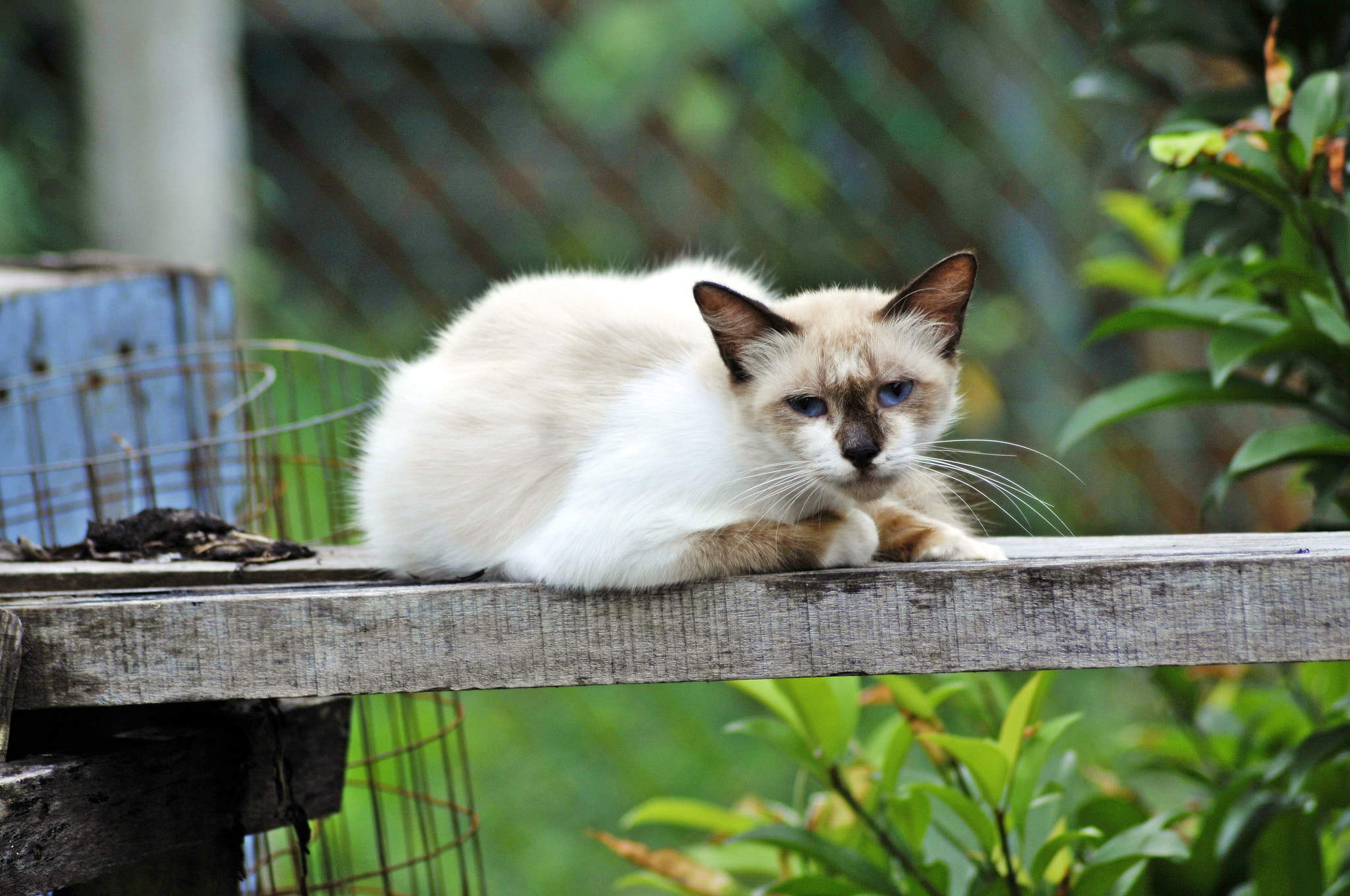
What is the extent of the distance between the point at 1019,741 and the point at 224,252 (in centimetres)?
233

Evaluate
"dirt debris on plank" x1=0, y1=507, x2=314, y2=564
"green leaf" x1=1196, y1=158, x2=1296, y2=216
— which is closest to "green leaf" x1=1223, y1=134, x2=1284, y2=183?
"green leaf" x1=1196, y1=158, x2=1296, y2=216

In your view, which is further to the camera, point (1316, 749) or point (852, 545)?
point (1316, 749)

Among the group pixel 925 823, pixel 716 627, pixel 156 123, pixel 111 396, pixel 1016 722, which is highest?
pixel 156 123

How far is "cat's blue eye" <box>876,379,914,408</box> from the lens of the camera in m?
1.12

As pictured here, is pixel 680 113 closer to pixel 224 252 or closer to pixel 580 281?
pixel 224 252

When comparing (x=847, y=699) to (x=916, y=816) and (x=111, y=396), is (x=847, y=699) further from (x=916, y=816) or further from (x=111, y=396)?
(x=111, y=396)

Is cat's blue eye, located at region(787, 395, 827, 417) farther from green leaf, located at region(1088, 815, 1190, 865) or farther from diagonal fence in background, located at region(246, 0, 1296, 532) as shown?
diagonal fence in background, located at region(246, 0, 1296, 532)

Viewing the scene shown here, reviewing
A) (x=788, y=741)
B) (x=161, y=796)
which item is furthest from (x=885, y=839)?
(x=161, y=796)

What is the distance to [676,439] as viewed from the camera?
3.82 ft

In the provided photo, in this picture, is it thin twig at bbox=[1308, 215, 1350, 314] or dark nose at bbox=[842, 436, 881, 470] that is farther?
thin twig at bbox=[1308, 215, 1350, 314]

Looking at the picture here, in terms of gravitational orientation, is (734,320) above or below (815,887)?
above

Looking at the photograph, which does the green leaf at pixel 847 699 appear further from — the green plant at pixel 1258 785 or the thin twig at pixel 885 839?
the green plant at pixel 1258 785

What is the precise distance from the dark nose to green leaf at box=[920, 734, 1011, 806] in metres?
0.34

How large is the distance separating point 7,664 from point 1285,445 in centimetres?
134
